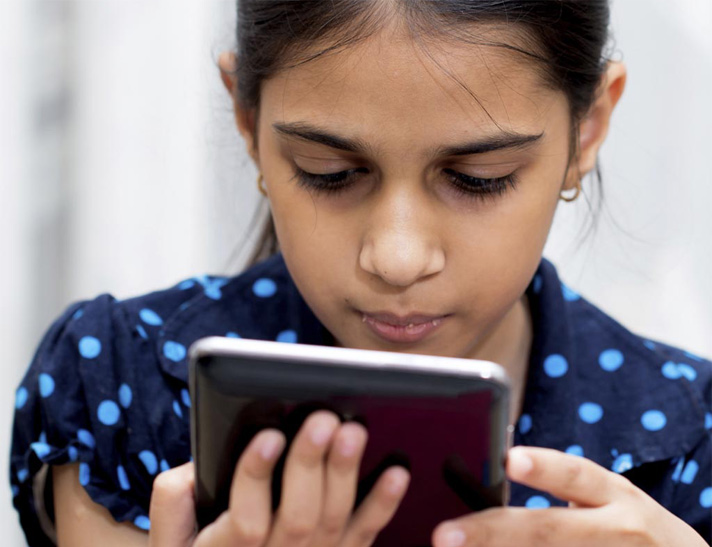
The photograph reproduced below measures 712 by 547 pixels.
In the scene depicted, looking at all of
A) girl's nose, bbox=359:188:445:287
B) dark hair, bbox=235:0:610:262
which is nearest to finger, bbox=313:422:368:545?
girl's nose, bbox=359:188:445:287

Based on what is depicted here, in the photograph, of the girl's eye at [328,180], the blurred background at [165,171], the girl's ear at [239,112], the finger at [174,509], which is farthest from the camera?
the blurred background at [165,171]

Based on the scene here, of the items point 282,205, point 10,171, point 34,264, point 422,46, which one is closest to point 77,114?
point 10,171

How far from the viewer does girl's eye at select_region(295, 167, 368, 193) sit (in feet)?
2.37

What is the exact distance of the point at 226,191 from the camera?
4.74 ft

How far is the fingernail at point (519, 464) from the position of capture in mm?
551

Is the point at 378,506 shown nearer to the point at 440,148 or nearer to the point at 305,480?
the point at 305,480

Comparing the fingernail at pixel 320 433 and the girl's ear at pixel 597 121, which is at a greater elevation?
the girl's ear at pixel 597 121

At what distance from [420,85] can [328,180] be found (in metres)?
0.11

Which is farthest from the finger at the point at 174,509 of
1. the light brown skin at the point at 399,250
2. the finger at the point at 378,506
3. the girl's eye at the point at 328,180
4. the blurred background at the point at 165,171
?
the blurred background at the point at 165,171

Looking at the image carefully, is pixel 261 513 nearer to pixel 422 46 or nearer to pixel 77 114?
pixel 422 46

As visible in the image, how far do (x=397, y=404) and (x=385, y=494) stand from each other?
0.21 ft

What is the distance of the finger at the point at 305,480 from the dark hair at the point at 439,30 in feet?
0.95

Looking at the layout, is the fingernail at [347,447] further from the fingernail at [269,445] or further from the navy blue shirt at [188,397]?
the navy blue shirt at [188,397]

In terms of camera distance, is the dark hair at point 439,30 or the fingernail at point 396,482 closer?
the fingernail at point 396,482
